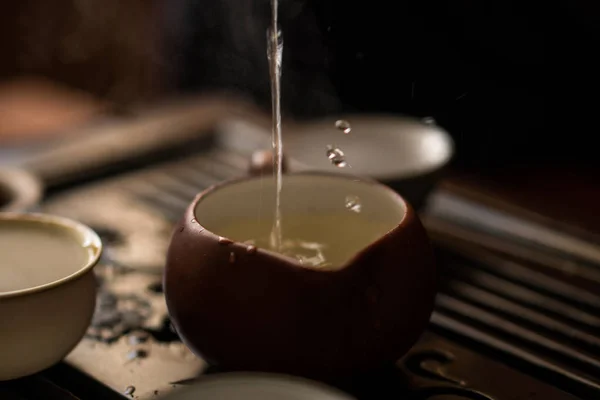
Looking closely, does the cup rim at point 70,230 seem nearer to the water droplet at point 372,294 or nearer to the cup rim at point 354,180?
the cup rim at point 354,180

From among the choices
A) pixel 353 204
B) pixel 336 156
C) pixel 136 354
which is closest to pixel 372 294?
pixel 353 204

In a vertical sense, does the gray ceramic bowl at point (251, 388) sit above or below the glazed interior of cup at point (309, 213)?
below

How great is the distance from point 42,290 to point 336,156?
0.53m

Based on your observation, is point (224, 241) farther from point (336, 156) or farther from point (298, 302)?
point (336, 156)

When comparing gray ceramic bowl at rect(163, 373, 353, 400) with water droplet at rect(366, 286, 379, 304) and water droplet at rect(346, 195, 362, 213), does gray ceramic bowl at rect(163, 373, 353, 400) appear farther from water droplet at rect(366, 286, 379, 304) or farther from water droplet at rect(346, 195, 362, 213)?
water droplet at rect(346, 195, 362, 213)

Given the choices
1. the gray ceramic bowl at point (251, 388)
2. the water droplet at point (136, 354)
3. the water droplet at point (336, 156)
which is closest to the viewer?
the gray ceramic bowl at point (251, 388)

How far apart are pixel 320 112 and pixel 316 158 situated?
1.16m

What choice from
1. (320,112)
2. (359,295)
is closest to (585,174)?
(320,112)

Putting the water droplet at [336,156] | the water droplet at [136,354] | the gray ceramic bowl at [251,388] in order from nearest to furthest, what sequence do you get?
the gray ceramic bowl at [251,388]
the water droplet at [136,354]
the water droplet at [336,156]

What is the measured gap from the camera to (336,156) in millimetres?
1105

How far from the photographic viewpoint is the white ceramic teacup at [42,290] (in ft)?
2.24

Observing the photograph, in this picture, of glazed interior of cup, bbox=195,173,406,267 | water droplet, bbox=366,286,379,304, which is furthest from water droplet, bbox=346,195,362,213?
water droplet, bbox=366,286,379,304

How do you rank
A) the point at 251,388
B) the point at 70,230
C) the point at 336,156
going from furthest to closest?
1. the point at 336,156
2. the point at 70,230
3. the point at 251,388

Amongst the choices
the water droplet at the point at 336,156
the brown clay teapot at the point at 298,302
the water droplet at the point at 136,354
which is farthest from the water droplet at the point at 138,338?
the water droplet at the point at 336,156
